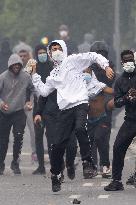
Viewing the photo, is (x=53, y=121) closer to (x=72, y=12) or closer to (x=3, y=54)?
(x=3, y=54)

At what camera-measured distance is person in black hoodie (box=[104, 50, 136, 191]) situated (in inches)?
537

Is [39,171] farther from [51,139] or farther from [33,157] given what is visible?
[33,157]

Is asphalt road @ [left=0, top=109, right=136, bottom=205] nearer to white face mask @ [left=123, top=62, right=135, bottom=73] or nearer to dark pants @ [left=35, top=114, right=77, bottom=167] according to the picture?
dark pants @ [left=35, top=114, right=77, bottom=167]

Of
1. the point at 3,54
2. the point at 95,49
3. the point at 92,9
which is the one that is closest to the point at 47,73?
the point at 95,49

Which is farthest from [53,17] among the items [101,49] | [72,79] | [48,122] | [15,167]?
[72,79]

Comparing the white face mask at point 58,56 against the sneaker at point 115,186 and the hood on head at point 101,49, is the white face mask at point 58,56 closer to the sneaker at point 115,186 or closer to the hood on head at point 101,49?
the sneaker at point 115,186

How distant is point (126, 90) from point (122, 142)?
2.04ft

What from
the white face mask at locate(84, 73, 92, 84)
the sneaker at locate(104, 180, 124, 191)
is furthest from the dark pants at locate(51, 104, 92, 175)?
the white face mask at locate(84, 73, 92, 84)

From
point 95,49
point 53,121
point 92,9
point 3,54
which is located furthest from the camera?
point 92,9

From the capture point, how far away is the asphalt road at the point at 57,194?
13.1m

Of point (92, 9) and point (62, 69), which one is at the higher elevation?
point (92, 9)

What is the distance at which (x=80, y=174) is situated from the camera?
1648 cm

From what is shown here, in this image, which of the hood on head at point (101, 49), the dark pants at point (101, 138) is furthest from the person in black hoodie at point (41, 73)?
the dark pants at point (101, 138)

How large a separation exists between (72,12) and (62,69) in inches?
946
